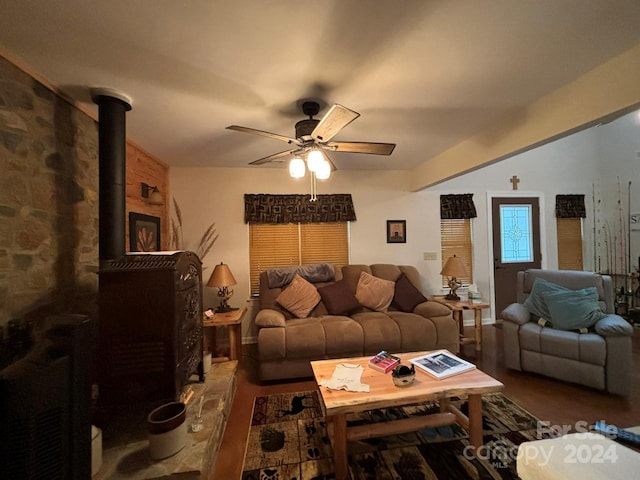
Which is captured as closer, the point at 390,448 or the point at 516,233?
the point at 390,448

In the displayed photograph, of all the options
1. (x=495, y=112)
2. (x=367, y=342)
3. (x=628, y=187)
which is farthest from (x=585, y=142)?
(x=367, y=342)

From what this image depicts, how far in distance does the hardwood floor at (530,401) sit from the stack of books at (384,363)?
975 mm

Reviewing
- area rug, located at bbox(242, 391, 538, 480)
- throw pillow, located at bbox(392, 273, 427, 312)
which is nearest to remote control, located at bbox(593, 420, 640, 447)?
area rug, located at bbox(242, 391, 538, 480)

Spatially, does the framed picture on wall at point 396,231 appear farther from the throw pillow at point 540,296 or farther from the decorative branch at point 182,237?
the decorative branch at point 182,237

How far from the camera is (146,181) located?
3121mm

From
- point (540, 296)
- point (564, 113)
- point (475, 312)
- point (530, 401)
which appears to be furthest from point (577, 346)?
point (564, 113)

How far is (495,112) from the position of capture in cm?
227

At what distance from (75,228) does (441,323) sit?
3523 millimetres

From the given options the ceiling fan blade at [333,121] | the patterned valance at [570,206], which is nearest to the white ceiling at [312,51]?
the ceiling fan blade at [333,121]

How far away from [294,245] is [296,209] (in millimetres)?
531

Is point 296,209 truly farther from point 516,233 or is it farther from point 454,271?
point 516,233

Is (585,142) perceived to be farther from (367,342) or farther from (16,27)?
(16,27)

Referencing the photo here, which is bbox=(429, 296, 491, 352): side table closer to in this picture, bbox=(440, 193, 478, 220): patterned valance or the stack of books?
bbox=(440, 193, 478, 220): patterned valance

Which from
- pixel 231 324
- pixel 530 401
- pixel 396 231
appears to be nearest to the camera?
pixel 530 401
